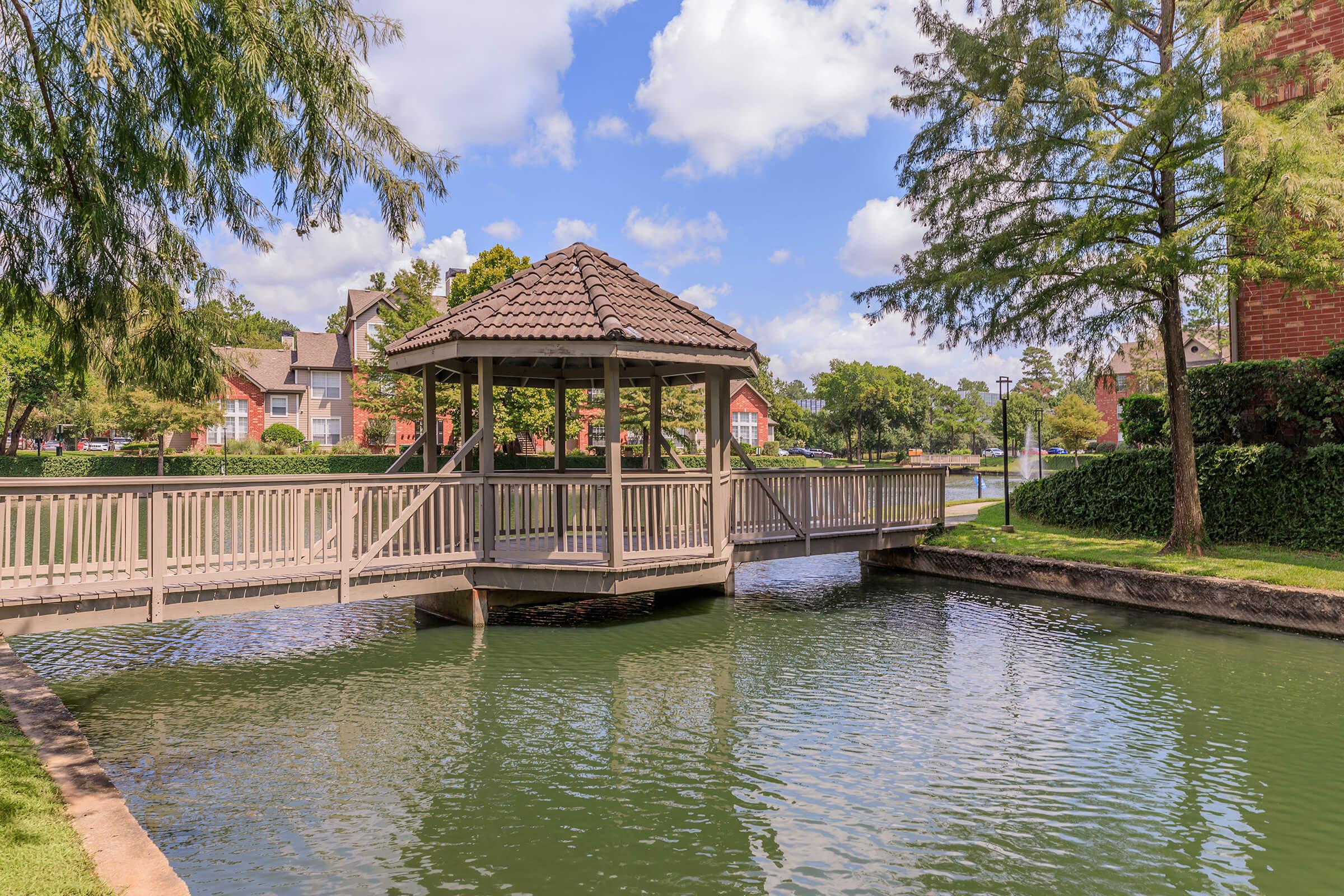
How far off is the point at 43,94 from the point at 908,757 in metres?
7.71

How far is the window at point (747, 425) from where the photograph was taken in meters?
64.1

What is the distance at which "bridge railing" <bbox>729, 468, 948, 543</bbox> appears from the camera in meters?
12.9

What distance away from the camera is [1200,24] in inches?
450

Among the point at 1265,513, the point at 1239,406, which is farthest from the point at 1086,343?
the point at 1265,513

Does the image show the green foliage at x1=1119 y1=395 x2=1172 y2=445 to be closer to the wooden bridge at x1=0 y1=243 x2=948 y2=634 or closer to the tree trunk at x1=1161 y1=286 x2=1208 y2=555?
the tree trunk at x1=1161 y1=286 x2=1208 y2=555

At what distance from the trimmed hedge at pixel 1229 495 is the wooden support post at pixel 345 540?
45.2ft

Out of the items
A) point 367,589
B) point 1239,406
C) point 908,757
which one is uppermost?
point 1239,406

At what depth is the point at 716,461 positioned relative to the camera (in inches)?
444

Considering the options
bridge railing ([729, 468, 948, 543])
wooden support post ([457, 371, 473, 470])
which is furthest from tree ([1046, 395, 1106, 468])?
wooden support post ([457, 371, 473, 470])

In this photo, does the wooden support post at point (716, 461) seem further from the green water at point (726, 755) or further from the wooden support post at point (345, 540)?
the wooden support post at point (345, 540)

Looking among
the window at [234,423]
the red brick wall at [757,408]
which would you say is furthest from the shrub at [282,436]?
the red brick wall at [757,408]

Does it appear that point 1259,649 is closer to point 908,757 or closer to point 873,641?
point 873,641

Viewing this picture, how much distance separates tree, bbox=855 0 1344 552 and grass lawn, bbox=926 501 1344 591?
82cm

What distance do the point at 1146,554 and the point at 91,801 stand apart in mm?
14078
